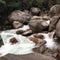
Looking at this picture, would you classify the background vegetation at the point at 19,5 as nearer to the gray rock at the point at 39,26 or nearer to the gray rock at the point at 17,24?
the gray rock at the point at 17,24

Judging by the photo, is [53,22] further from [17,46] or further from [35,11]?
[35,11]

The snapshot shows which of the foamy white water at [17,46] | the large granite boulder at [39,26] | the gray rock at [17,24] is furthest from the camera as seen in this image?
the gray rock at [17,24]

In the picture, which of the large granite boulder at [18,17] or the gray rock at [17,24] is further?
the large granite boulder at [18,17]

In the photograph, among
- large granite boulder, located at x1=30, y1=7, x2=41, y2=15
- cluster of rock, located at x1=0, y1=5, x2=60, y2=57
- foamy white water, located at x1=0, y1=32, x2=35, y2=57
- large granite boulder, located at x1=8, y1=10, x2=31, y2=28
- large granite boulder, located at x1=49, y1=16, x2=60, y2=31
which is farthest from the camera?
large granite boulder, located at x1=30, y1=7, x2=41, y2=15

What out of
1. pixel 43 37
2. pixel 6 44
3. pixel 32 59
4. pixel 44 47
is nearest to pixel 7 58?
pixel 32 59

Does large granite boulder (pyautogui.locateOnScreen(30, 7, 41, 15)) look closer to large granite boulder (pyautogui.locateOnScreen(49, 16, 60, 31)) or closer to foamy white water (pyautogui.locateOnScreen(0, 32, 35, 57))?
large granite boulder (pyautogui.locateOnScreen(49, 16, 60, 31))

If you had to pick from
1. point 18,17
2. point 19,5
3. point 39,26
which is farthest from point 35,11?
point 39,26

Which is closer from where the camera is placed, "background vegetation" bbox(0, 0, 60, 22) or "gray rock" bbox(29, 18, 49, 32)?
"gray rock" bbox(29, 18, 49, 32)

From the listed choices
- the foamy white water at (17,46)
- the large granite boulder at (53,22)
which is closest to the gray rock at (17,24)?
the foamy white water at (17,46)

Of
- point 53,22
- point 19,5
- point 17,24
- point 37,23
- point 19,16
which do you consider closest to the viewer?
point 53,22

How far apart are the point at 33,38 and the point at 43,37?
68 centimetres

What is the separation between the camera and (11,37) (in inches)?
433

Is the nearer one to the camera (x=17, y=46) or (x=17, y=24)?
(x=17, y=46)

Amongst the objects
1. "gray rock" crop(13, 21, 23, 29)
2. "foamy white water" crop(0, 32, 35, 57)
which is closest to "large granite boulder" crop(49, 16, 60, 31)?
"foamy white water" crop(0, 32, 35, 57)
